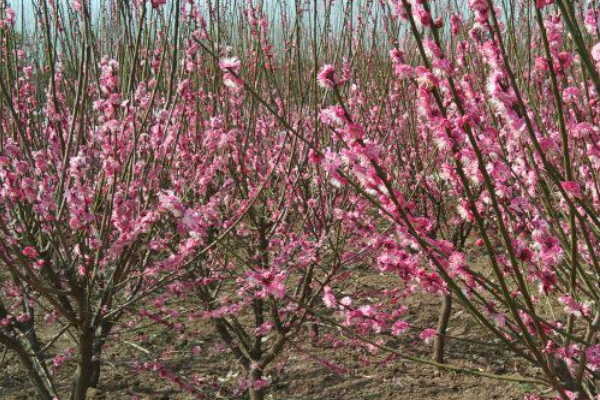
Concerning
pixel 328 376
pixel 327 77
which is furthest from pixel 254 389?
pixel 327 77

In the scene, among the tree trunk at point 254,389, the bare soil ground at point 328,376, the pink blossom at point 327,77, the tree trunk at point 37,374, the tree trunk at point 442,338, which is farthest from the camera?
the tree trunk at point 442,338

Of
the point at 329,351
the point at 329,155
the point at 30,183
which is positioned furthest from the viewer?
the point at 329,351

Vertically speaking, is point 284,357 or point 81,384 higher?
point 81,384

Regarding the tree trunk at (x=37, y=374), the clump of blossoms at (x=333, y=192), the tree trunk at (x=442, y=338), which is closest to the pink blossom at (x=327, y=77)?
the clump of blossoms at (x=333, y=192)

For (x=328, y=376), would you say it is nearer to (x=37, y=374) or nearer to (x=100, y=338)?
(x=100, y=338)

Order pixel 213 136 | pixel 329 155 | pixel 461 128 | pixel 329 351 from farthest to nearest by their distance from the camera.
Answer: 1. pixel 329 351
2. pixel 213 136
3. pixel 329 155
4. pixel 461 128

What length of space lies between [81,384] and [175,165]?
1.41 metres

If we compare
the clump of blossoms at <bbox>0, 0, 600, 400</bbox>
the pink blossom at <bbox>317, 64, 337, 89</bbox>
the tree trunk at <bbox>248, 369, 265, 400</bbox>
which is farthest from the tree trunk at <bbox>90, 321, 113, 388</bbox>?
the pink blossom at <bbox>317, 64, 337, 89</bbox>

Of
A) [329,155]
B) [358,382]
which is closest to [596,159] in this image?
[329,155]

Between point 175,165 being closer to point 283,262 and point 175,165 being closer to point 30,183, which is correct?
point 283,262

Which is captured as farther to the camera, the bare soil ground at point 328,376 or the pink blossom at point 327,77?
the bare soil ground at point 328,376

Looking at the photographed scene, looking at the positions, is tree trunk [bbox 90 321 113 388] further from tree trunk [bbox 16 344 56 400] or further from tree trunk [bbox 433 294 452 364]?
tree trunk [bbox 433 294 452 364]

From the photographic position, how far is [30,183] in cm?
227

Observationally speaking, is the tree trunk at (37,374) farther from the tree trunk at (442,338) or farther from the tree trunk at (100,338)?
the tree trunk at (442,338)
